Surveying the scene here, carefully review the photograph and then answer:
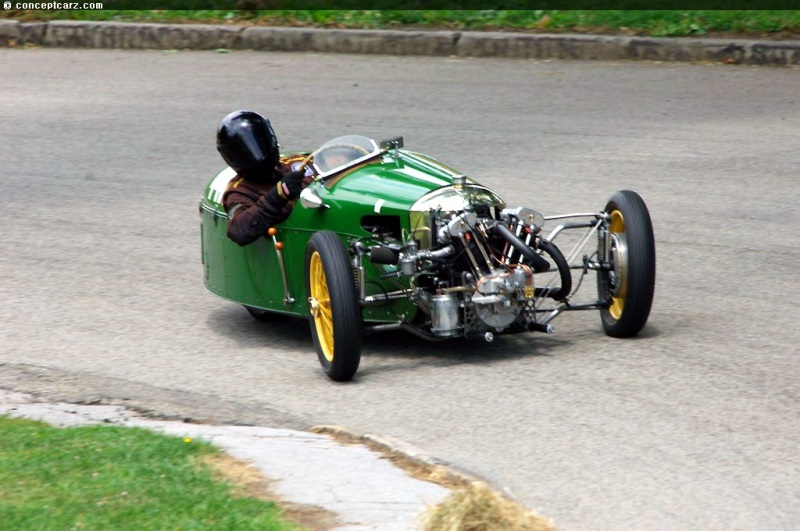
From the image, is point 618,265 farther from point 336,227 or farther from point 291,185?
point 291,185

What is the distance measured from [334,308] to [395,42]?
31.8 ft

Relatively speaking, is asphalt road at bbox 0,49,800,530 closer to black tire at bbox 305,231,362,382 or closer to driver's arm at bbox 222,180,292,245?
black tire at bbox 305,231,362,382

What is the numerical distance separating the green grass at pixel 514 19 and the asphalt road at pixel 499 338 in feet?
2.82

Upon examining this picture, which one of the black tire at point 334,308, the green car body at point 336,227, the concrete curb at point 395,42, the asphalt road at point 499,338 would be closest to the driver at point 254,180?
the green car body at point 336,227

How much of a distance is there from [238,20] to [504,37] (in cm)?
379

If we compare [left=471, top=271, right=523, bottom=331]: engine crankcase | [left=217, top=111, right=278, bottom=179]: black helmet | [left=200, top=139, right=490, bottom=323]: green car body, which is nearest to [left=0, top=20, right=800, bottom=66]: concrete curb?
[left=200, top=139, right=490, bottom=323]: green car body

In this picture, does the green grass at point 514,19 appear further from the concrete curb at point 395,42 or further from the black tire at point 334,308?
the black tire at point 334,308

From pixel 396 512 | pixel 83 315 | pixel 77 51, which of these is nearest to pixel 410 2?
pixel 77 51

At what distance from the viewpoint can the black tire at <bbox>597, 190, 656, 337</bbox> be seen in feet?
20.7

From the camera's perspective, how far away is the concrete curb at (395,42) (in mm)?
13820

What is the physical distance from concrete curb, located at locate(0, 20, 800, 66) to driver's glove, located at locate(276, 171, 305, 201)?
8293 millimetres

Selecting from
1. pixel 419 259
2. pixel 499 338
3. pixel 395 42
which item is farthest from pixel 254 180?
pixel 395 42

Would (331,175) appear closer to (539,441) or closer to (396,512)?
(539,441)

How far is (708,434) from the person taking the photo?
5246mm
